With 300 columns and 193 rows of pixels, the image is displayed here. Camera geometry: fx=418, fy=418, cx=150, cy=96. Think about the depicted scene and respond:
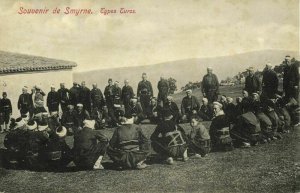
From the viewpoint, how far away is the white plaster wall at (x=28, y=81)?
11.2m

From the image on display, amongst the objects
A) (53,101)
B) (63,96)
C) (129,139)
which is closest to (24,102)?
(53,101)

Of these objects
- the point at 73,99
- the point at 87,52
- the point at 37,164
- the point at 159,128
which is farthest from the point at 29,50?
the point at 159,128

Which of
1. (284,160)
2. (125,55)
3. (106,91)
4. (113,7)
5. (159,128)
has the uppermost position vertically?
(113,7)

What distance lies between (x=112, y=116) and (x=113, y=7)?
3055mm

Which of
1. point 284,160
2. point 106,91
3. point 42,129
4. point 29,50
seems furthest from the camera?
point 106,91

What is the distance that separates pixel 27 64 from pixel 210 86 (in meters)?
5.05

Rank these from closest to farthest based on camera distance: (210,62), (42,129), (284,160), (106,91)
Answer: (284,160) < (42,129) < (210,62) < (106,91)

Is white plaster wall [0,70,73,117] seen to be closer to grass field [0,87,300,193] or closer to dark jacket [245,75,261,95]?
grass field [0,87,300,193]

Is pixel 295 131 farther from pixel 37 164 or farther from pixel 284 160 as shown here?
pixel 37 164

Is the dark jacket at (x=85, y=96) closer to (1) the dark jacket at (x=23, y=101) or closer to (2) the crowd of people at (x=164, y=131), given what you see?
(2) the crowd of people at (x=164, y=131)

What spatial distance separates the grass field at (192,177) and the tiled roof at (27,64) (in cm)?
439

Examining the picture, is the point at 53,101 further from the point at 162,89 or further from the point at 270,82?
the point at 270,82

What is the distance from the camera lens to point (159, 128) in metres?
6.97

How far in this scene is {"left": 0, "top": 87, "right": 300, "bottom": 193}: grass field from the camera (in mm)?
6238
